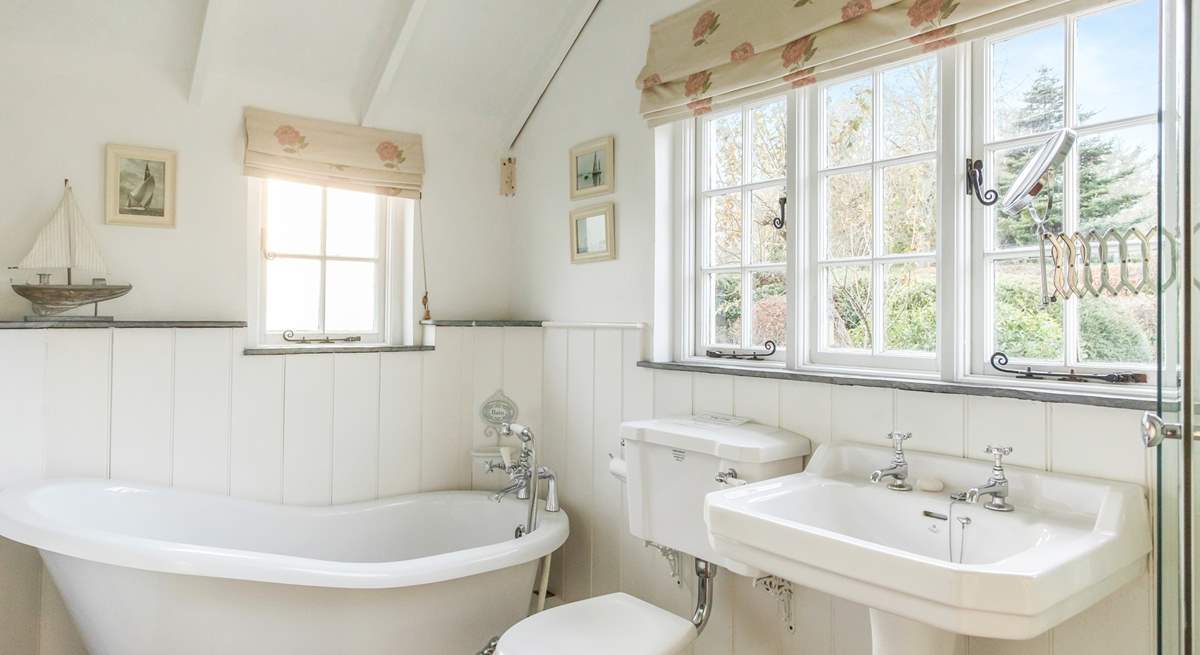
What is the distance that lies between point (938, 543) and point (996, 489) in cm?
16

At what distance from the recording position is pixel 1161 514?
0.87 metres

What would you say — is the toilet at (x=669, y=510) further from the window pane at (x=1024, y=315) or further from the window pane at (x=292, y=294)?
the window pane at (x=292, y=294)

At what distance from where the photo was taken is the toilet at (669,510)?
184 centimetres

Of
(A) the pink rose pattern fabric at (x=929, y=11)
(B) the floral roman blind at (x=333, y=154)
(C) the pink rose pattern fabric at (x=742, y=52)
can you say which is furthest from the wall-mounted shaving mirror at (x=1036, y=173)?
(B) the floral roman blind at (x=333, y=154)

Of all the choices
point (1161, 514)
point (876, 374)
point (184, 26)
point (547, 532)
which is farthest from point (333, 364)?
point (1161, 514)

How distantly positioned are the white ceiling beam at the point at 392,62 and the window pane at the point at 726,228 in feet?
4.08

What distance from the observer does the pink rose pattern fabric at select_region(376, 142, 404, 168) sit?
9.64 feet

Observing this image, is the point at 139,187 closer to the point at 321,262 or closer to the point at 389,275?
the point at 321,262

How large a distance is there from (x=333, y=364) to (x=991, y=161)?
230 centimetres

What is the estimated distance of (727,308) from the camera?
2.39m

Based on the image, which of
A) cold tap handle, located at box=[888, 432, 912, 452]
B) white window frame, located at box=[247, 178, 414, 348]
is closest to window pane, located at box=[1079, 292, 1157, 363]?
cold tap handle, located at box=[888, 432, 912, 452]

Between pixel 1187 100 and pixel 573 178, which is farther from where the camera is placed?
pixel 573 178

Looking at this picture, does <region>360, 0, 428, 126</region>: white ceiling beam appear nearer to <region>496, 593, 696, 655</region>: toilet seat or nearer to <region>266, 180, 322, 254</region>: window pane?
<region>266, 180, 322, 254</region>: window pane

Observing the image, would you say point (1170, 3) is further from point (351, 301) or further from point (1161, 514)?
point (351, 301)
